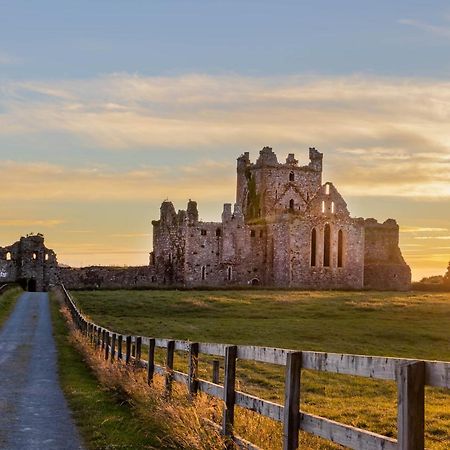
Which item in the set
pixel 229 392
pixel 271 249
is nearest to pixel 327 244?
pixel 271 249

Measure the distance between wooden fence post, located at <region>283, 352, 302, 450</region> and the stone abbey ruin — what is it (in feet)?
242

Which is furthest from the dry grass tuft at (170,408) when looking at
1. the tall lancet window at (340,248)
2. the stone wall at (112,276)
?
the stone wall at (112,276)

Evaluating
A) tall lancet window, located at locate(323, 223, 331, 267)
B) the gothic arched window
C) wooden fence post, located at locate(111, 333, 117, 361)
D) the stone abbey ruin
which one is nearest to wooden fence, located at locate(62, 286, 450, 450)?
wooden fence post, located at locate(111, 333, 117, 361)

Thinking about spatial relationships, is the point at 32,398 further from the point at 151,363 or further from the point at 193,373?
the point at 193,373

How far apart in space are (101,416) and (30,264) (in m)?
86.5

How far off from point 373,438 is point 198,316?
4358 cm

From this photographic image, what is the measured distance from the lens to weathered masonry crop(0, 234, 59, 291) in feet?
318

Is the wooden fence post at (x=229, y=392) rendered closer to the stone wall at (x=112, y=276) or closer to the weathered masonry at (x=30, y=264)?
the stone wall at (x=112, y=276)

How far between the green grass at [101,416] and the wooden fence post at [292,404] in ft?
10.5

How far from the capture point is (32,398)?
17.2 m

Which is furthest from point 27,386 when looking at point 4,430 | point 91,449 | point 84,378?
point 91,449

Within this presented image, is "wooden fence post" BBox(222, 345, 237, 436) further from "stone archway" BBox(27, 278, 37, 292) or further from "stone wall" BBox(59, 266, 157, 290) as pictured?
"stone archway" BBox(27, 278, 37, 292)

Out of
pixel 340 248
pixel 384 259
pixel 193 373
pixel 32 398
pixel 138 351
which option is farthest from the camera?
pixel 384 259

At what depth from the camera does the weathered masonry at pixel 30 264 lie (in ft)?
318
